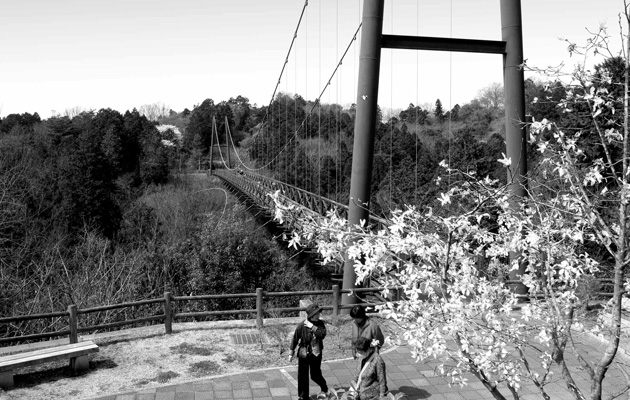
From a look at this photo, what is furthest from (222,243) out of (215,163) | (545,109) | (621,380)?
(215,163)

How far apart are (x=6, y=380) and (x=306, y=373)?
333cm

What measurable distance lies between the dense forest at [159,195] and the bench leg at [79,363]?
4.02 meters

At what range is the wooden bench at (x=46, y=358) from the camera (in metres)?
6.21

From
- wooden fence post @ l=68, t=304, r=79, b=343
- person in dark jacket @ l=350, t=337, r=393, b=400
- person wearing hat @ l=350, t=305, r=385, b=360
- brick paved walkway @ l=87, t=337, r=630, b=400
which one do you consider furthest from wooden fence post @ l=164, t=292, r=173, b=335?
person in dark jacket @ l=350, t=337, r=393, b=400

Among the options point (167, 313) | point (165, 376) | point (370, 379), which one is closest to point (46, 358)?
point (165, 376)

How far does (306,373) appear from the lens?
5516 mm

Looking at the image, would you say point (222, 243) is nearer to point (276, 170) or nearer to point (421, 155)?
point (421, 155)

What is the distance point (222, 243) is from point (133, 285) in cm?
279

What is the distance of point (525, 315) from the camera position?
380cm

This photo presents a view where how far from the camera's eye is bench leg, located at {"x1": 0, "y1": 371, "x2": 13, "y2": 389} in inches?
244

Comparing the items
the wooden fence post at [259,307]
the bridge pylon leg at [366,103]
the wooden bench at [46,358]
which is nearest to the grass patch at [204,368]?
the wooden bench at [46,358]

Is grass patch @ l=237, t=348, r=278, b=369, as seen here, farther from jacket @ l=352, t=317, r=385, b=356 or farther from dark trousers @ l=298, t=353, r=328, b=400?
jacket @ l=352, t=317, r=385, b=356

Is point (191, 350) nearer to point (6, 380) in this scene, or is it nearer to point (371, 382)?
point (6, 380)

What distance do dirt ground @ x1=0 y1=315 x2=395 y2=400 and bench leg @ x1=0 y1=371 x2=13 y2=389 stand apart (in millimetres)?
100
